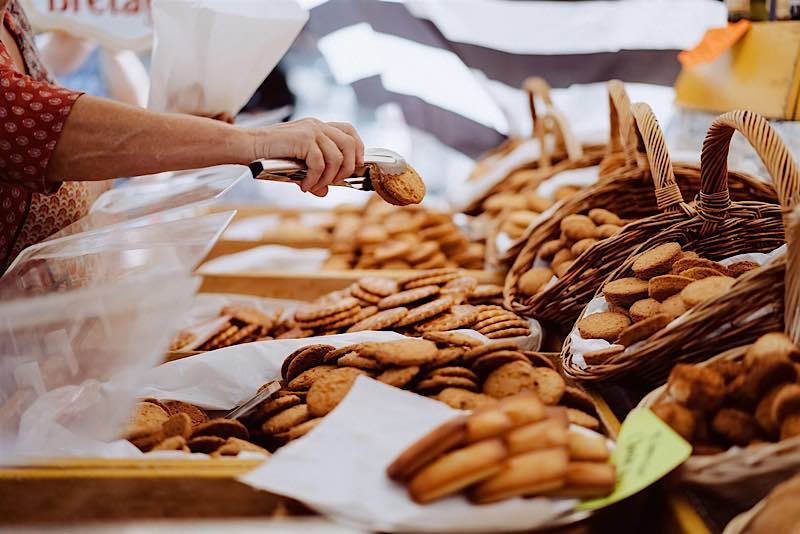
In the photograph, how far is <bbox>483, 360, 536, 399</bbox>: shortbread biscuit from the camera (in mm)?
1354

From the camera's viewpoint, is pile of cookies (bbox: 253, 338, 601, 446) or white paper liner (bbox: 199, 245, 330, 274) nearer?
pile of cookies (bbox: 253, 338, 601, 446)

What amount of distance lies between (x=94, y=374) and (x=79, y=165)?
400mm

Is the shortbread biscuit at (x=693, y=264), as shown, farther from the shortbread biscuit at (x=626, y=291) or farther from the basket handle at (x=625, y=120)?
the basket handle at (x=625, y=120)

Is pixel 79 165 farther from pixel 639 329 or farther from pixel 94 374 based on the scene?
pixel 639 329

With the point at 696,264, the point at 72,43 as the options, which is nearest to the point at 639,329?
the point at 696,264

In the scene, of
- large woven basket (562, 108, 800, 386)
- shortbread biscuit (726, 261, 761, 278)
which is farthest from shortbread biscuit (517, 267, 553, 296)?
shortbread biscuit (726, 261, 761, 278)

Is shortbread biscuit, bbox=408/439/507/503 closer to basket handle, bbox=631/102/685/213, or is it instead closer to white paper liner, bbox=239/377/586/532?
white paper liner, bbox=239/377/586/532

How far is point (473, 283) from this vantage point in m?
2.16

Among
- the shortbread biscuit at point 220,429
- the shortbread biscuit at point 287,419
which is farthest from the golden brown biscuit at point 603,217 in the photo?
the shortbread biscuit at point 220,429

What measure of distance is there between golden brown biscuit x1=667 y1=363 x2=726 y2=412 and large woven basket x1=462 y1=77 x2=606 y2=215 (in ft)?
6.09

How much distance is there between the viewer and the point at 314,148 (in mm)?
1507

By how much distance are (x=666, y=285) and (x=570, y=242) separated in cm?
58

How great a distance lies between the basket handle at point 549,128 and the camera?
3.05 meters

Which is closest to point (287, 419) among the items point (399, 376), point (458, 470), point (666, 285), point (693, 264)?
point (399, 376)
